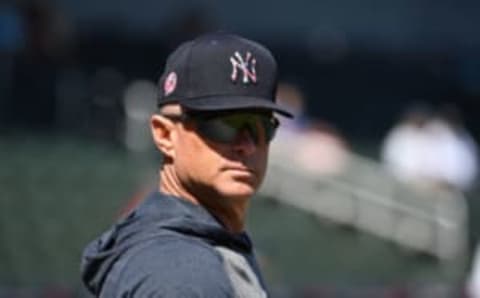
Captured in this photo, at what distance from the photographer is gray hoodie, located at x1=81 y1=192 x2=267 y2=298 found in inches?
108

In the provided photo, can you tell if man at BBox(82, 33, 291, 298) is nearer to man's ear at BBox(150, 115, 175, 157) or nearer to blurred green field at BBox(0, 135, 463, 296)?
man's ear at BBox(150, 115, 175, 157)

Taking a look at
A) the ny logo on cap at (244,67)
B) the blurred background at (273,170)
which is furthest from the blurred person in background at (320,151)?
the ny logo on cap at (244,67)

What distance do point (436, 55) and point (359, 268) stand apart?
5.46 metres

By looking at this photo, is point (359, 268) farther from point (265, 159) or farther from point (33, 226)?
point (265, 159)

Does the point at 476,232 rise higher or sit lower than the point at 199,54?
lower

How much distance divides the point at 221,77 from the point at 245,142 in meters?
0.14

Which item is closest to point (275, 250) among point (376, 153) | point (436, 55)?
point (376, 153)

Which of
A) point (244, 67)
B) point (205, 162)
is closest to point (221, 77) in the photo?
point (244, 67)

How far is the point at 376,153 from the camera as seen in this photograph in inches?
564

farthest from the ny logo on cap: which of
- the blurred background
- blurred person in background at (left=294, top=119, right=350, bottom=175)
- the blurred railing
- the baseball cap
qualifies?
the blurred railing

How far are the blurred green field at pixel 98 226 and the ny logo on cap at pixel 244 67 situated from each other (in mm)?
7605

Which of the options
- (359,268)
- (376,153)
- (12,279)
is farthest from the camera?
(376,153)

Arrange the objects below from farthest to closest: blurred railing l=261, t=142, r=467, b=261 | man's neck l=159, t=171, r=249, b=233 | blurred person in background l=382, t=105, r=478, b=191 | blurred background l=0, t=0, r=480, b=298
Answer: blurred railing l=261, t=142, r=467, b=261, blurred person in background l=382, t=105, r=478, b=191, blurred background l=0, t=0, r=480, b=298, man's neck l=159, t=171, r=249, b=233

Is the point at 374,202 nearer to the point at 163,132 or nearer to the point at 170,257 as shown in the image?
the point at 163,132
